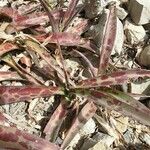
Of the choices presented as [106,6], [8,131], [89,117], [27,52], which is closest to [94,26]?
[106,6]

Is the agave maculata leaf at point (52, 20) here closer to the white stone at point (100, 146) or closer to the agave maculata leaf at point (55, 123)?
the agave maculata leaf at point (55, 123)

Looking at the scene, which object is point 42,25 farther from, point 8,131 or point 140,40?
point 8,131

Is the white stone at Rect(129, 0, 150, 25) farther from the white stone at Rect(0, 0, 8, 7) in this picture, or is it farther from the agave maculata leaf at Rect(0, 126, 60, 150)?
the agave maculata leaf at Rect(0, 126, 60, 150)

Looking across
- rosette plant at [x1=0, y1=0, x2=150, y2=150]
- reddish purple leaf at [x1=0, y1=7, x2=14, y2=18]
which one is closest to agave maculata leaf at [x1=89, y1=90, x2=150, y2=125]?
rosette plant at [x1=0, y1=0, x2=150, y2=150]

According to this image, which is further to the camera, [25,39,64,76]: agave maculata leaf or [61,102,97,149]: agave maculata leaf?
[25,39,64,76]: agave maculata leaf

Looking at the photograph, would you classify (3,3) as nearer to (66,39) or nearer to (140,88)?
(66,39)

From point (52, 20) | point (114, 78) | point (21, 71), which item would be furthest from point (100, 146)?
point (52, 20)

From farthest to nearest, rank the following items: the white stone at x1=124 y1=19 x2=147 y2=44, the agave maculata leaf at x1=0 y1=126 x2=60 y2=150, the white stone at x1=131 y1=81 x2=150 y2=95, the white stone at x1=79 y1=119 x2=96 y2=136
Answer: the white stone at x1=124 y1=19 x2=147 y2=44, the white stone at x1=131 y1=81 x2=150 y2=95, the white stone at x1=79 y1=119 x2=96 y2=136, the agave maculata leaf at x1=0 y1=126 x2=60 y2=150
